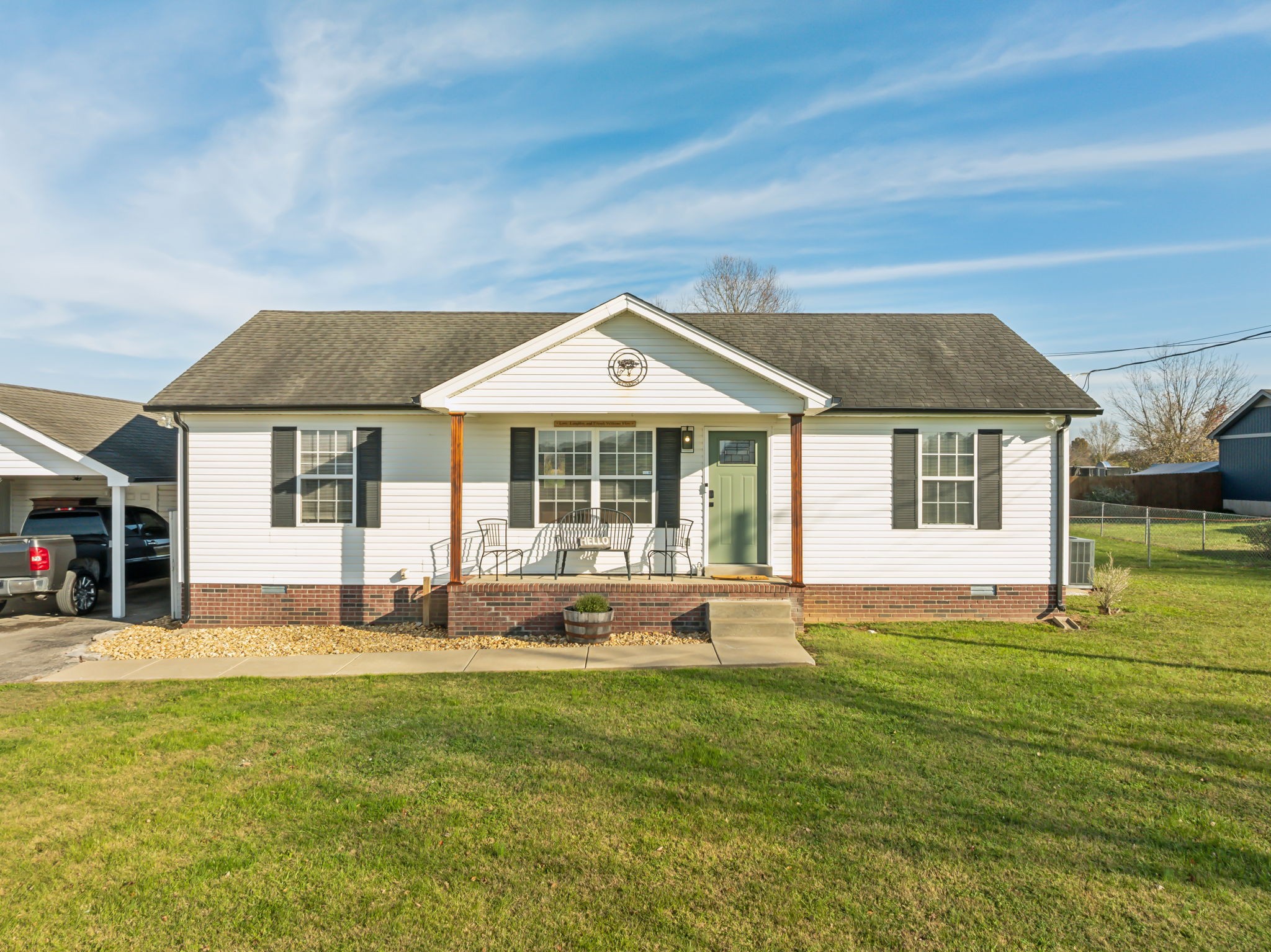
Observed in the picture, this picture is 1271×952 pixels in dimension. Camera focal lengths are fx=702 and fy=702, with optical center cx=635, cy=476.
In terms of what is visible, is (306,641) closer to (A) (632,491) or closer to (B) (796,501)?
(A) (632,491)

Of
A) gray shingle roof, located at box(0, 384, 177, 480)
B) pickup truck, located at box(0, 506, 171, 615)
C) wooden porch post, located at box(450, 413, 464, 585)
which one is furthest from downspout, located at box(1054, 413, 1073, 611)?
pickup truck, located at box(0, 506, 171, 615)

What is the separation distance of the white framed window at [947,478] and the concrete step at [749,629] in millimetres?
2981

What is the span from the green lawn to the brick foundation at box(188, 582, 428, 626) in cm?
292

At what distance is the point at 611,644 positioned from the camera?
8805mm

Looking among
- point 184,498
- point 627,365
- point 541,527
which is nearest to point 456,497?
point 541,527

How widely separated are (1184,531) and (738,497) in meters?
22.8

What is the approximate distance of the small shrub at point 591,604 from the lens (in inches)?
347

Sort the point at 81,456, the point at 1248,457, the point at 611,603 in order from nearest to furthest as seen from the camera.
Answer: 1. the point at 611,603
2. the point at 81,456
3. the point at 1248,457

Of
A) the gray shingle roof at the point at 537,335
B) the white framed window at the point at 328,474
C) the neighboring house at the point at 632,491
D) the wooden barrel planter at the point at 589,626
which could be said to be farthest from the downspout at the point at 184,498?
the wooden barrel planter at the point at 589,626

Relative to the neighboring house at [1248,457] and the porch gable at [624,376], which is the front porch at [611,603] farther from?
the neighboring house at [1248,457]

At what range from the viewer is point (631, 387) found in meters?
9.37

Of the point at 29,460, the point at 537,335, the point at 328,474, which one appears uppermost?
the point at 537,335

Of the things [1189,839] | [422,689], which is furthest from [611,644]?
[1189,839]

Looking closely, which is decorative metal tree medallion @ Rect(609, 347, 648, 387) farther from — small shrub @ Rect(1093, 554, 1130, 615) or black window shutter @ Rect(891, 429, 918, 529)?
small shrub @ Rect(1093, 554, 1130, 615)
